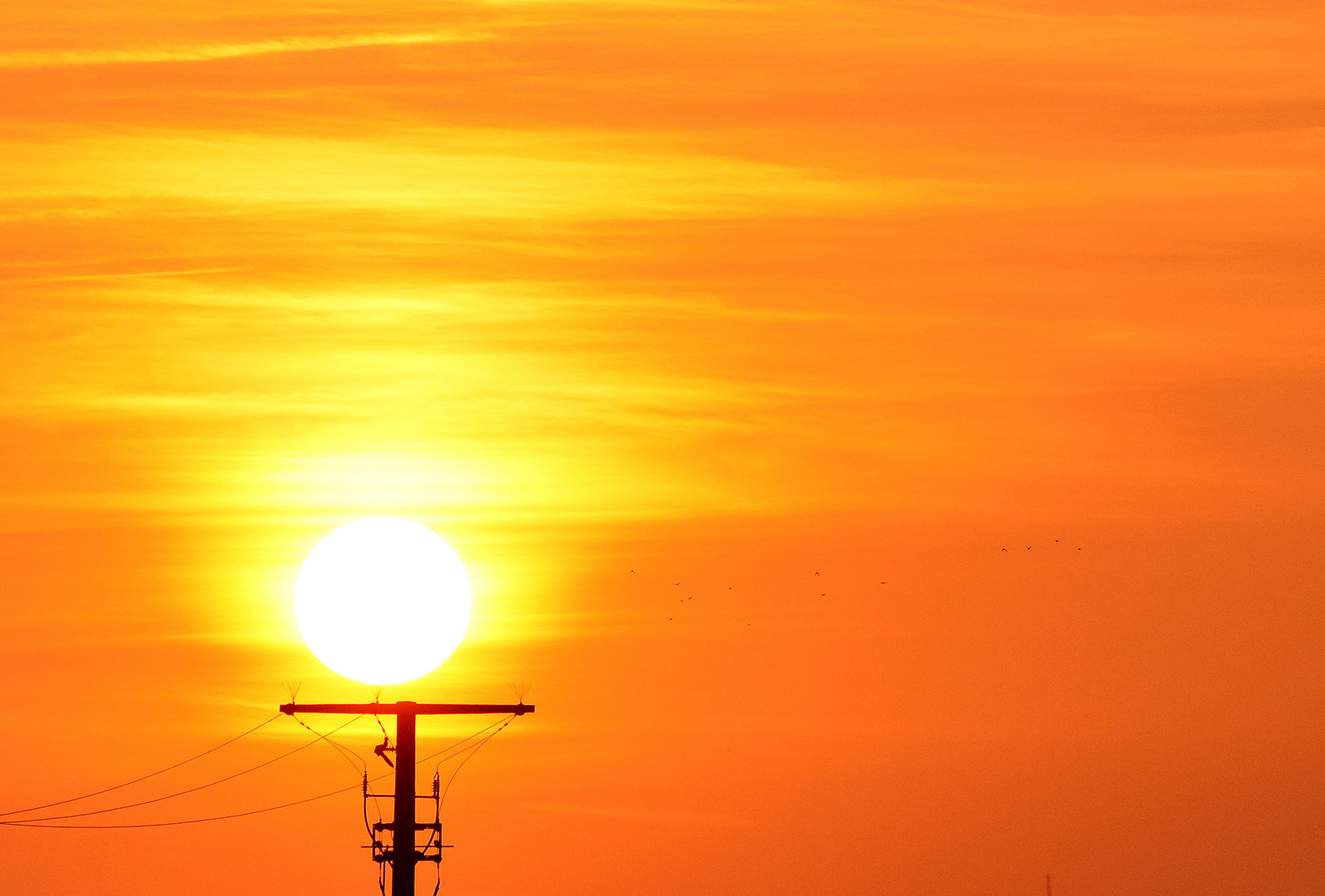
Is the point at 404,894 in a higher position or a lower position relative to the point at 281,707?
lower

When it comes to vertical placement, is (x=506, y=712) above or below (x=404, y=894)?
above

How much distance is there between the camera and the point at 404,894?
4888cm

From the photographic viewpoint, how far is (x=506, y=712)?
4972cm

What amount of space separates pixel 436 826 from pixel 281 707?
5.33 m

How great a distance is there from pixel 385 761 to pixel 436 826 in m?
2.22

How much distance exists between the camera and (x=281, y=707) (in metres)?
47.4

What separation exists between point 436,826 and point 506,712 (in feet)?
11.7

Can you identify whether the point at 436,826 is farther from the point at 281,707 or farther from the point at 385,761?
the point at 281,707

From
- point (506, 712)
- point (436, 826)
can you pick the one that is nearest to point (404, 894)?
point (436, 826)

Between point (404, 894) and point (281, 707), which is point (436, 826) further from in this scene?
point (281, 707)

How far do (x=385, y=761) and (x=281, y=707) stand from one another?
11.2 feet

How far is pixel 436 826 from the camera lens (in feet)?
160

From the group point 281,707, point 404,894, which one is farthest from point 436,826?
point 281,707

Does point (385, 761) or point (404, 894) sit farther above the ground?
point (385, 761)
